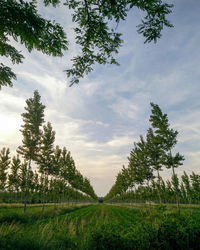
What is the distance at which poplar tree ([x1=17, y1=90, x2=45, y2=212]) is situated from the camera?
19500 millimetres

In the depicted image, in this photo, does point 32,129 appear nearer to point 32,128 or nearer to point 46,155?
point 32,128

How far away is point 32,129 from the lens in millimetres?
19906

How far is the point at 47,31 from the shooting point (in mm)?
4402

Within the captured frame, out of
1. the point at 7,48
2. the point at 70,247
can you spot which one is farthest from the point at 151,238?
the point at 7,48

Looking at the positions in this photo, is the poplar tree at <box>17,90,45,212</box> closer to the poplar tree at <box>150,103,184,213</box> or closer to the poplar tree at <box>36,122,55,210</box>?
the poplar tree at <box>36,122,55,210</box>

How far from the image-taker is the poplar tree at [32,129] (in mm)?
19500

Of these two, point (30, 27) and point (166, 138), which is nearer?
point (30, 27)

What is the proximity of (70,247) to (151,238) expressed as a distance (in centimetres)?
224

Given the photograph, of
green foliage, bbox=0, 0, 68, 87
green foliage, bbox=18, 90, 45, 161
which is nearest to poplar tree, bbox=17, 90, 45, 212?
green foliage, bbox=18, 90, 45, 161

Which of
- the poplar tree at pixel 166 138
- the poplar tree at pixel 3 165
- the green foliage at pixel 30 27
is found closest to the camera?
the green foliage at pixel 30 27

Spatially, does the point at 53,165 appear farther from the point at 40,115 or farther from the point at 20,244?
the point at 20,244

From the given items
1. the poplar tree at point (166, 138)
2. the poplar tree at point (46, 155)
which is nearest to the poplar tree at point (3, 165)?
the poplar tree at point (46, 155)

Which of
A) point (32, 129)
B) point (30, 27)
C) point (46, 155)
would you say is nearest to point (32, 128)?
point (32, 129)

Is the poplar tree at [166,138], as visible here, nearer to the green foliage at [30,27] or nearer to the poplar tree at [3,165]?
the green foliage at [30,27]
